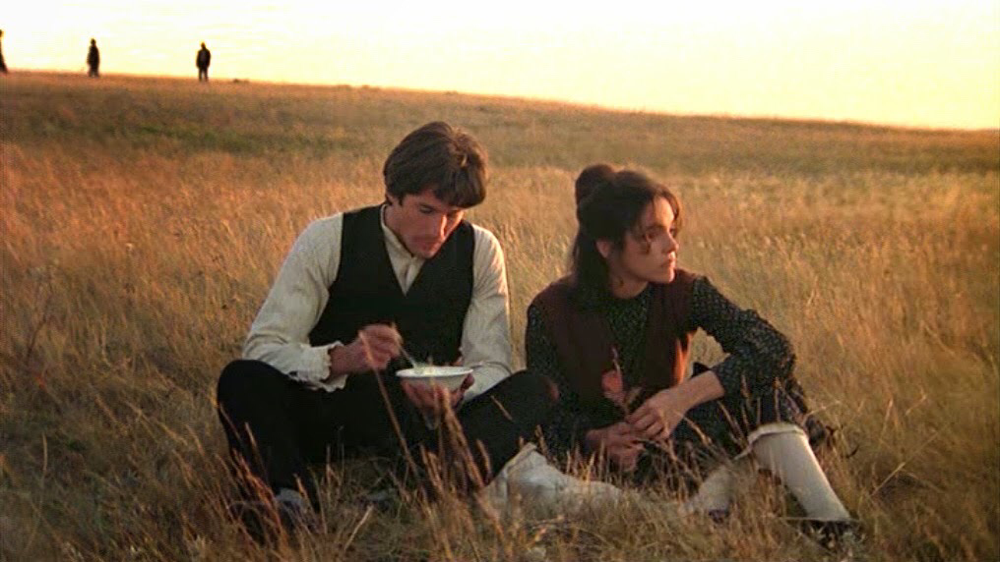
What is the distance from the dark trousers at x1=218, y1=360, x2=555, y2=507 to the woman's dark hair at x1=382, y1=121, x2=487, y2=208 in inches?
23.2

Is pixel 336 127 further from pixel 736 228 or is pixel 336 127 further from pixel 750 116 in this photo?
pixel 750 116

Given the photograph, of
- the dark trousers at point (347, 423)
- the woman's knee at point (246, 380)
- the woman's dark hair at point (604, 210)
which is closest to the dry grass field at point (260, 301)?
the dark trousers at point (347, 423)

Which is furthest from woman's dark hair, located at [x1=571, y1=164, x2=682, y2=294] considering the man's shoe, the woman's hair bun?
the man's shoe

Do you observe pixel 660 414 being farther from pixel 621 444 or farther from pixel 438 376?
pixel 438 376

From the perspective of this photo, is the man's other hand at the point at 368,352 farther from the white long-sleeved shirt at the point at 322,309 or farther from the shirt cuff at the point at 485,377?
the shirt cuff at the point at 485,377

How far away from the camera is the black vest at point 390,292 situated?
432cm

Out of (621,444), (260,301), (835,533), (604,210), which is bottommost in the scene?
(260,301)

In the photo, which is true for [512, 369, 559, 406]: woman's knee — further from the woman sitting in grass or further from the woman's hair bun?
the woman's hair bun

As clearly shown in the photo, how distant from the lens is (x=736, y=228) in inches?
420

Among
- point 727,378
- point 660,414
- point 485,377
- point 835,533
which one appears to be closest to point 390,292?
point 485,377

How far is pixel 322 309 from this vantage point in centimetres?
435

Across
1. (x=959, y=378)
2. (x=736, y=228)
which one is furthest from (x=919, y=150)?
(x=959, y=378)

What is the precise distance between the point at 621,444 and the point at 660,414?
0.65 ft

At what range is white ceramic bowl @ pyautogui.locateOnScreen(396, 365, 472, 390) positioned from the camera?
3760 millimetres
